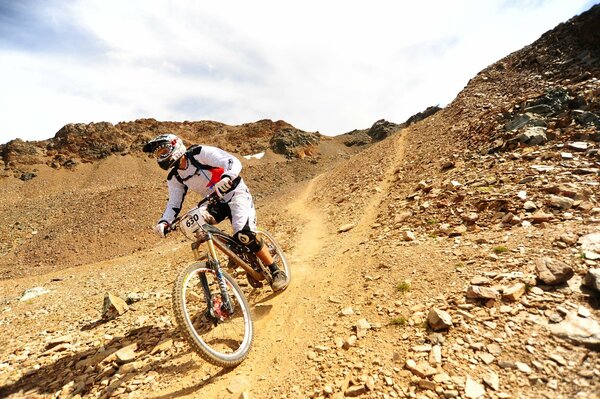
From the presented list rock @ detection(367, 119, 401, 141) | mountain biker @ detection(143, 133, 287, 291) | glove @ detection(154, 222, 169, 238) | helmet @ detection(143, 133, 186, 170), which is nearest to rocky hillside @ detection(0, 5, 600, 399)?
mountain biker @ detection(143, 133, 287, 291)

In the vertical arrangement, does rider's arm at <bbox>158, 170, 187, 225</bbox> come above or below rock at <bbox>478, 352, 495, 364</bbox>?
above

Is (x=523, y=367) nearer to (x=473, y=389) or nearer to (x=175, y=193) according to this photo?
(x=473, y=389)

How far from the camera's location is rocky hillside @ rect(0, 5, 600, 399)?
411 cm

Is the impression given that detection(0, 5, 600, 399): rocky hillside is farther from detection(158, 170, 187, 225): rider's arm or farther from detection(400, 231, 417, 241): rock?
detection(158, 170, 187, 225): rider's arm

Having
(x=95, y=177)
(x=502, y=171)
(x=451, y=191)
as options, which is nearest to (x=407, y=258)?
(x=451, y=191)

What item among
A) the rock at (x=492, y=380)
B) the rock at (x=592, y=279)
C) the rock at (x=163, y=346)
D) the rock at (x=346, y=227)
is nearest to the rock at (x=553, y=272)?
the rock at (x=592, y=279)

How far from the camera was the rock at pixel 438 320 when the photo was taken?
185 inches

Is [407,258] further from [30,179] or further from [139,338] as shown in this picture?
[30,179]

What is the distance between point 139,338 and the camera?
6.52m

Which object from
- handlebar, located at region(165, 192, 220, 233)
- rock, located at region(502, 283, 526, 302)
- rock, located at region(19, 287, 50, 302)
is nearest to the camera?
rock, located at region(502, 283, 526, 302)

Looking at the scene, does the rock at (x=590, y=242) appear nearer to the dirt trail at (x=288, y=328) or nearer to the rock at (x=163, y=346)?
the dirt trail at (x=288, y=328)

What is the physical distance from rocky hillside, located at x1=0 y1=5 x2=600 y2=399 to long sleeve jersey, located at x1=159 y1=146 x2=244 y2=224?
2.56 metres

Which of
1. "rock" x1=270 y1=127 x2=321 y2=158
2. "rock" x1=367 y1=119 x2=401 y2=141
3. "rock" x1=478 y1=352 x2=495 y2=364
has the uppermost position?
"rock" x1=270 y1=127 x2=321 y2=158

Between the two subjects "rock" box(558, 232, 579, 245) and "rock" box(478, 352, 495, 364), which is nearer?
"rock" box(478, 352, 495, 364)
